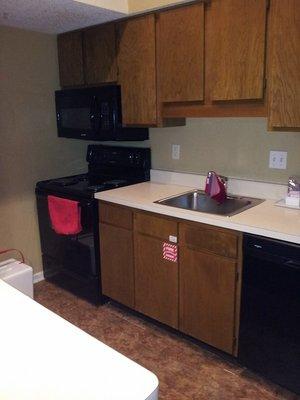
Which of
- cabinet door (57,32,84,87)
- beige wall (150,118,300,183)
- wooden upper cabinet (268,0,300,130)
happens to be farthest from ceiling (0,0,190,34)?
beige wall (150,118,300,183)

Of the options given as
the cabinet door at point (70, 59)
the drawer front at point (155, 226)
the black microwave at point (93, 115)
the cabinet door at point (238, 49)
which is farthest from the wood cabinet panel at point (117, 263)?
the cabinet door at point (70, 59)

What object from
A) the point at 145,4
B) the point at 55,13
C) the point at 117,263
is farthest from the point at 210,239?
the point at 55,13

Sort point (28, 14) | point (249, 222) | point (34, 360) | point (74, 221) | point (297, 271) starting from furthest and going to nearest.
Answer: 1. point (74, 221)
2. point (28, 14)
3. point (249, 222)
4. point (297, 271)
5. point (34, 360)

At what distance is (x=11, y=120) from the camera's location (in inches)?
111

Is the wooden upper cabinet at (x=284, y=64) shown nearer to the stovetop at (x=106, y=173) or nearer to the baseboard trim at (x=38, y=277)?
the stovetop at (x=106, y=173)

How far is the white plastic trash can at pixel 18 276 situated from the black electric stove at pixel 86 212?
468 millimetres

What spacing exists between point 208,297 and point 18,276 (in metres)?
1.21

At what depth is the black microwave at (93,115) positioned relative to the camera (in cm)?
262

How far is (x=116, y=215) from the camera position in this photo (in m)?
2.44

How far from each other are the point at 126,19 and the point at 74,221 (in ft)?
4.79

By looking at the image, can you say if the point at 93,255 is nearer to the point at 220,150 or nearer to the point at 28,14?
the point at 220,150

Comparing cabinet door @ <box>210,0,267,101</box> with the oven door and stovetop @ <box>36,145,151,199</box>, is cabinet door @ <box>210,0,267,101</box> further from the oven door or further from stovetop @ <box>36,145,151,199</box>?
the oven door

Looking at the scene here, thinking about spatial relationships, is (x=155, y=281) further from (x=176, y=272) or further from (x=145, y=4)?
(x=145, y=4)

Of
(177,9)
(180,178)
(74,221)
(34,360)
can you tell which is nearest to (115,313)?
(74,221)
